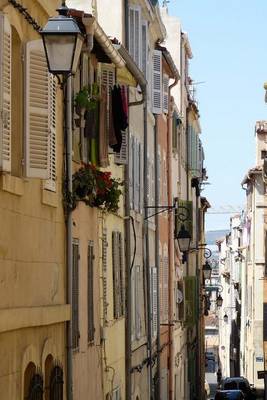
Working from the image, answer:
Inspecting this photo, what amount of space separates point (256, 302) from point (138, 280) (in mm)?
43416

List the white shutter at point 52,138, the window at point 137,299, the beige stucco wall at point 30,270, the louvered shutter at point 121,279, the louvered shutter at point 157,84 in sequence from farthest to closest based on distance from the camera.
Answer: the louvered shutter at point 157,84 < the window at point 137,299 < the louvered shutter at point 121,279 < the white shutter at point 52,138 < the beige stucco wall at point 30,270

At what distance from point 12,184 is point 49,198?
225 cm

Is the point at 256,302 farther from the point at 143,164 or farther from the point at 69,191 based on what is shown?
the point at 69,191

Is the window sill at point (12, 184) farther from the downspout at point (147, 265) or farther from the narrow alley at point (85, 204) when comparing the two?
the downspout at point (147, 265)

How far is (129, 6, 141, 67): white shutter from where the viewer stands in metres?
27.3

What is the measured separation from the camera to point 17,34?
12.4m

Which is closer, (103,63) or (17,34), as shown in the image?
(17,34)

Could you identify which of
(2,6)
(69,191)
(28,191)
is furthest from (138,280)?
(2,6)

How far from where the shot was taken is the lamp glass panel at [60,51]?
10594mm

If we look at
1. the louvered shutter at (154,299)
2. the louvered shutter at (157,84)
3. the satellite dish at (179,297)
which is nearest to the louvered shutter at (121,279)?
the louvered shutter at (154,299)

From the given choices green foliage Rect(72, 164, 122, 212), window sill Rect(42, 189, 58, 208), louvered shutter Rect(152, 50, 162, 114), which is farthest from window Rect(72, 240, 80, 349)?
louvered shutter Rect(152, 50, 162, 114)

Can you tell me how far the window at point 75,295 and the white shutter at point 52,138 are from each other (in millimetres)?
2273

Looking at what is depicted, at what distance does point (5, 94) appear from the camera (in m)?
11.5

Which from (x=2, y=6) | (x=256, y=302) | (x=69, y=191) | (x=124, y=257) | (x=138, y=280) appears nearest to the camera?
(x=2, y=6)
